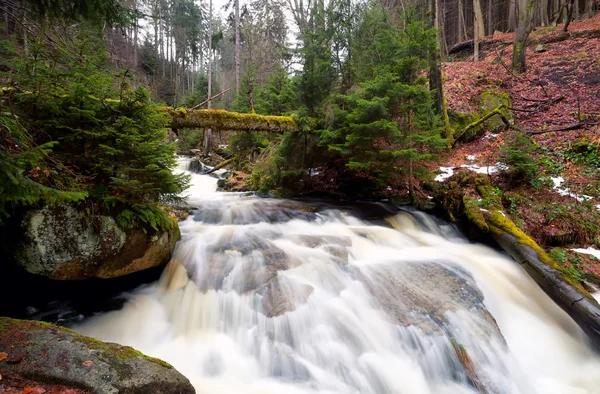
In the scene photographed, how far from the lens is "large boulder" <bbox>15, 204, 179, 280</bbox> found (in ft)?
11.6

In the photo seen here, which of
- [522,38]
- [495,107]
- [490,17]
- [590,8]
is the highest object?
[490,17]

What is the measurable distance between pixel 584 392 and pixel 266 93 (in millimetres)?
12484

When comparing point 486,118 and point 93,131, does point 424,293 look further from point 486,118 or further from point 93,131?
point 486,118

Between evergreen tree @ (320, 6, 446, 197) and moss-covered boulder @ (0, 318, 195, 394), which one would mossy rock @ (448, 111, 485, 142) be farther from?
moss-covered boulder @ (0, 318, 195, 394)

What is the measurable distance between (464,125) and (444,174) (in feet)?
13.9

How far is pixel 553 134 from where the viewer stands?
9.83 m

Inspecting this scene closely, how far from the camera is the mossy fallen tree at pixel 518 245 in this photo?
4238mm

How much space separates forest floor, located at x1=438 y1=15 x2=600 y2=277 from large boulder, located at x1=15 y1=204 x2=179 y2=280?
25.4 ft

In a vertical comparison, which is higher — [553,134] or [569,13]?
[569,13]

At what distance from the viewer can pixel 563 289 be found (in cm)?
455

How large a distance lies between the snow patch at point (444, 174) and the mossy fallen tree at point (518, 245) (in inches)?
28.1

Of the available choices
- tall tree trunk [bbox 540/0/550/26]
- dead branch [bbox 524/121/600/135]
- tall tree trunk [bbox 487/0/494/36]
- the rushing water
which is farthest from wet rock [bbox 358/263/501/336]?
tall tree trunk [bbox 487/0/494/36]

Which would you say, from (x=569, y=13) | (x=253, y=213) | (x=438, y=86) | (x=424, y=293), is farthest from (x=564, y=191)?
(x=569, y=13)

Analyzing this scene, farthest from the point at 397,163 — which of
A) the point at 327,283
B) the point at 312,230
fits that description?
the point at 327,283
